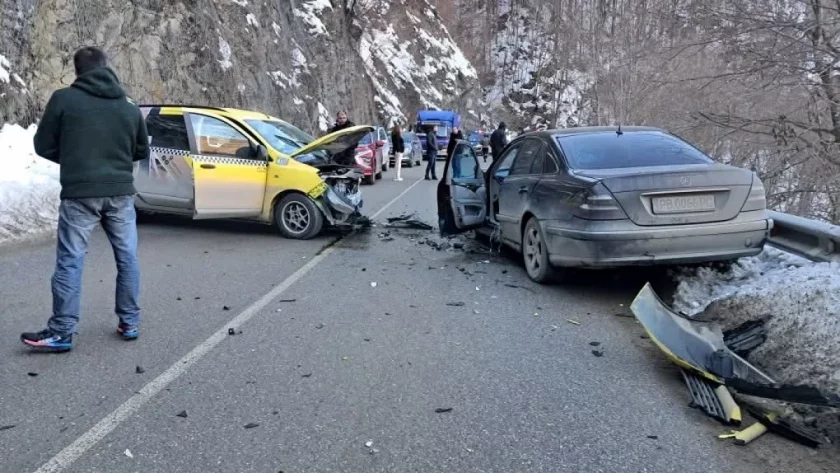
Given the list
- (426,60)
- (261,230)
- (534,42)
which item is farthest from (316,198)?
(534,42)

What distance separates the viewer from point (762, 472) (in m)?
3.13

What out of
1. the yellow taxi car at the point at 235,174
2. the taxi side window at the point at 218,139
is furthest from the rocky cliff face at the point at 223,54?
the taxi side window at the point at 218,139

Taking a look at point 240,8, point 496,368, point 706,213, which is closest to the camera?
point 496,368

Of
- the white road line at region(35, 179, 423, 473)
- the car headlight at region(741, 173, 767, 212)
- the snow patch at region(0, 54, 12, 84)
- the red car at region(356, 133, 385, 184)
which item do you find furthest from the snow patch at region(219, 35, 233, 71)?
the car headlight at region(741, 173, 767, 212)

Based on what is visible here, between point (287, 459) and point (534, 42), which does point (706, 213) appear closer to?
point (287, 459)

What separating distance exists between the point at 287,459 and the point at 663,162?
188 inches

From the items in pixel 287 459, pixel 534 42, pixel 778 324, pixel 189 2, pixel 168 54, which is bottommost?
pixel 287 459

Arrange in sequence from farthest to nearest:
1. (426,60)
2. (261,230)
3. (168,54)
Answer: (426,60) → (168,54) → (261,230)

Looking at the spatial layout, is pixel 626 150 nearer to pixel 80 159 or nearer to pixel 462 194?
pixel 462 194

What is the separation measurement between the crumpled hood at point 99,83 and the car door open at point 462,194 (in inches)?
192

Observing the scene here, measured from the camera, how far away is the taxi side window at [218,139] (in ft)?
31.0

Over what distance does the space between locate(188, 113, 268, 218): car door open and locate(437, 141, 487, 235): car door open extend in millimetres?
2558

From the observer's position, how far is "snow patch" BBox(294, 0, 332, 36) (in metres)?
34.9

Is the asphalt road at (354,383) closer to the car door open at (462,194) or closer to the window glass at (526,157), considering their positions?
the window glass at (526,157)
